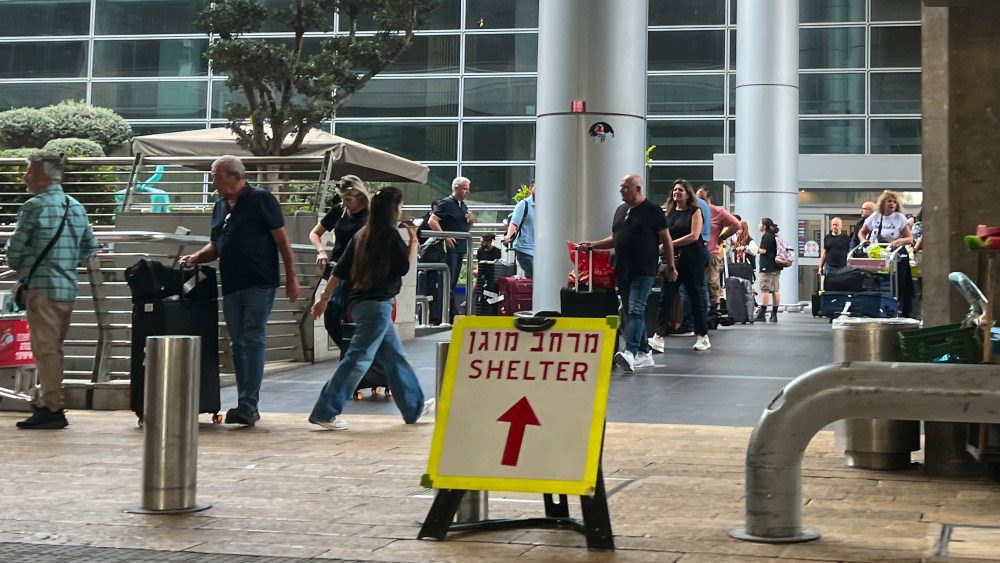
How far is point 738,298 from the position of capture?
2067cm

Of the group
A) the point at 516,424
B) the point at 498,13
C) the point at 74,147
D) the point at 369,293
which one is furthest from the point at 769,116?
the point at 516,424

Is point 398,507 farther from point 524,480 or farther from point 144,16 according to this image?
point 144,16

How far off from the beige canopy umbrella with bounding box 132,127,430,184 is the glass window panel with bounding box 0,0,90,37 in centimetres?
1963

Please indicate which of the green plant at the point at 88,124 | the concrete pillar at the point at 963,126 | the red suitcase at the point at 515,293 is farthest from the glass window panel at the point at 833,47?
the concrete pillar at the point at 963,126

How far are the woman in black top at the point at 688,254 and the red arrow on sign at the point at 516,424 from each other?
8.89 m

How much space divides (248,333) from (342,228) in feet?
3.89

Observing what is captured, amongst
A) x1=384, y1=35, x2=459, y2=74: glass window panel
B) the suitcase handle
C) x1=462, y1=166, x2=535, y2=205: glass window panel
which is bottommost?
the suitcase handle

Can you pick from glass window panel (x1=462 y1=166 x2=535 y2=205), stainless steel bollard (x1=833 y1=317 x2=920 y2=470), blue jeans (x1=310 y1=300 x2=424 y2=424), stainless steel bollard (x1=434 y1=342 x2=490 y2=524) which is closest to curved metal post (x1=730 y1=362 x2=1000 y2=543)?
stainless steel bollard (x1=434 y1=342 x2=490 y2=524)

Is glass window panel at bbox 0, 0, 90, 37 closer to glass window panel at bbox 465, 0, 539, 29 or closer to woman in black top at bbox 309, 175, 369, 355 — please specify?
glass window panel at bbox 465, 0, 539, 29

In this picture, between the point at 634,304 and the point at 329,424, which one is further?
the point at 634,304

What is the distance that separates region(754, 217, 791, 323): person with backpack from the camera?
22203 millimetres

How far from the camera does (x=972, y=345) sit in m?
6.70

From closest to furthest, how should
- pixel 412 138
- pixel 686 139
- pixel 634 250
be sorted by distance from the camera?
1. pixel 634 250
2. pixel 686 139
3. pixel 412 138

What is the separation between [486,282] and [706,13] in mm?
20379
